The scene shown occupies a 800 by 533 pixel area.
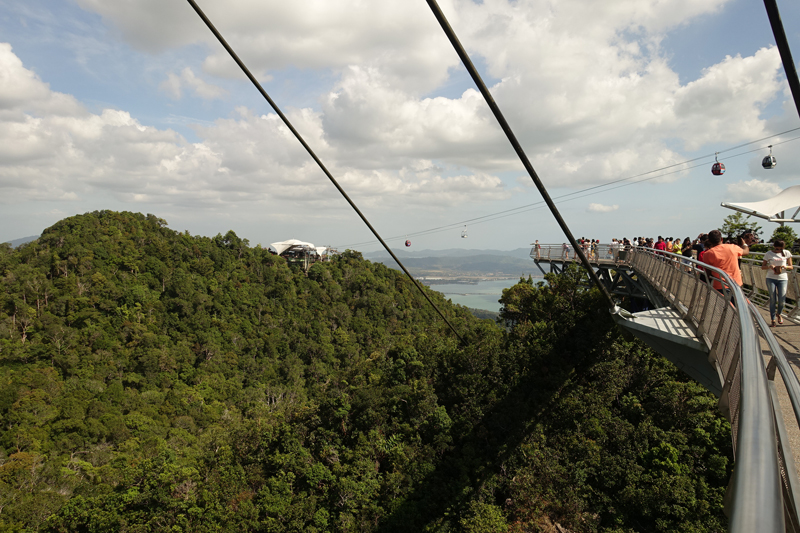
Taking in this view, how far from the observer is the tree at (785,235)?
1769 centimetres

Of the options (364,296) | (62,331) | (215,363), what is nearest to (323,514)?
(215,363)

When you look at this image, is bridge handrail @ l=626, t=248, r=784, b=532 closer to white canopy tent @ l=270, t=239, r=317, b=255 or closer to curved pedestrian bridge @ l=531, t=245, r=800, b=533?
curved pedestrian bridge @ l=531, t=245, r=800, b=533

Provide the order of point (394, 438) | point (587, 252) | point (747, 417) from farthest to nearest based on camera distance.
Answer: point (394, 438)
point (587, 252)
point (747, 417)

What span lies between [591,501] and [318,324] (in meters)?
51.3

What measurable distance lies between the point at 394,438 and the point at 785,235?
20379 mm

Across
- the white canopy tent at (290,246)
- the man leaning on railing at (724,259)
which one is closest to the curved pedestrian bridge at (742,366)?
the man leaning on railing at (724,259)

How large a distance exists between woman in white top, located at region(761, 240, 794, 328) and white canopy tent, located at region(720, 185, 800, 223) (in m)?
9.79

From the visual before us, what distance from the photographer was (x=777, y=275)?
6902 mm

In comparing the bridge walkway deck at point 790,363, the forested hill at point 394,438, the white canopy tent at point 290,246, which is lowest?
the forested hill at point 394,438

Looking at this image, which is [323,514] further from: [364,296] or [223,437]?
[364,296]

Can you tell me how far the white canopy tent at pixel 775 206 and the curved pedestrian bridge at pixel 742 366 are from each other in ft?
17.5

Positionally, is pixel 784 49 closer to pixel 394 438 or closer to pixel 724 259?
pixel 724 259

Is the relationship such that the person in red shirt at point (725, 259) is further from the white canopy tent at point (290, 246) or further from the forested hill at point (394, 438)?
the white canopy tent at point (290, 246)

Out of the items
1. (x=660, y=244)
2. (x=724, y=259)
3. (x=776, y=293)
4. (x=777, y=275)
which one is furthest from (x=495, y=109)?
(x=660, y=244)
